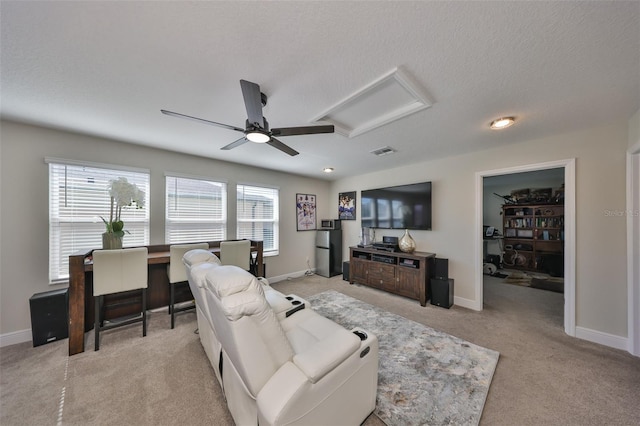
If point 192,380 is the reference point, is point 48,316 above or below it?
above

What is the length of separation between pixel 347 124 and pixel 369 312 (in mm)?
2562

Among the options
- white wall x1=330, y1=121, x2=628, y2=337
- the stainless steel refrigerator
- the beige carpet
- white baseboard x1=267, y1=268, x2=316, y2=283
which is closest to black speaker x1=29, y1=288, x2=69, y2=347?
the beige carpet

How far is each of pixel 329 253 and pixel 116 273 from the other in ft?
11.7

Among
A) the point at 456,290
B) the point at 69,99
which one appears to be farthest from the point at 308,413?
the point at 456,290

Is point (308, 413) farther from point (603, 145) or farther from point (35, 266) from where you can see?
point (603, 145)

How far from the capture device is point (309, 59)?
1348mm

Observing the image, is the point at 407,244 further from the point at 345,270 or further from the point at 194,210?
the point at 194,210

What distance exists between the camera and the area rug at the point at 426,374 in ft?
4.69

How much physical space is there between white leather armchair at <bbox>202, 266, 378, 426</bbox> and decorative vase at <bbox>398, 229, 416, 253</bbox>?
2.66 metres

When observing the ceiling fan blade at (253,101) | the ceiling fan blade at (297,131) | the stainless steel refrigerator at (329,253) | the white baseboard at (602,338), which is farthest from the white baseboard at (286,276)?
the white baseboard at (602,338)

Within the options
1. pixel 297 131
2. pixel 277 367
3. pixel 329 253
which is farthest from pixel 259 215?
pixel 277 367

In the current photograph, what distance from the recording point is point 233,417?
136 cm

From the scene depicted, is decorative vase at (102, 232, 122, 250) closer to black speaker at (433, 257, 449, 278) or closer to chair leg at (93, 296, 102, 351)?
chair leg at (93, 296, 102, 351)

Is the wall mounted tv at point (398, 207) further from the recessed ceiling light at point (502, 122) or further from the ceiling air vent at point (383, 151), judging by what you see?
the recessed ceiling light at point (502, 122)
